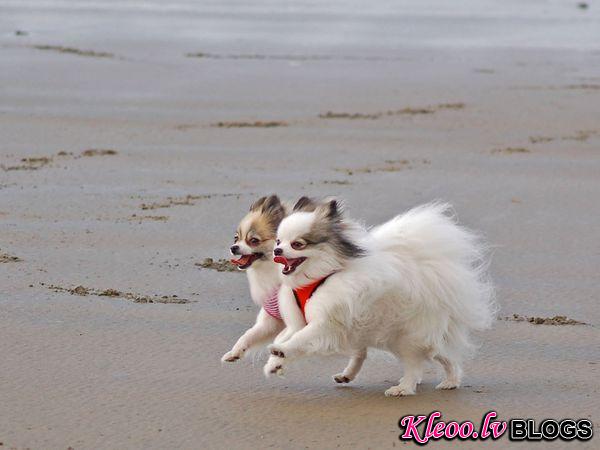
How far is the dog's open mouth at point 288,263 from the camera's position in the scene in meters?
5.49

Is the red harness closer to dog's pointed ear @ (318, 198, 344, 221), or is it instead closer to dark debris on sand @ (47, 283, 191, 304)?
dog's pointed ear @ (318, 198, 344, 221)

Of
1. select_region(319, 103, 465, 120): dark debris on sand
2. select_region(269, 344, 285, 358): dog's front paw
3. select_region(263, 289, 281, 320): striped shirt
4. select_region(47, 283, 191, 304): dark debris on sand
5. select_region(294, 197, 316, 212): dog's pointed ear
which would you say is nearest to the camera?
select_region(269, 344, 285, 358): dog's front paw

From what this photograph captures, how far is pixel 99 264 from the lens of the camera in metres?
7.95

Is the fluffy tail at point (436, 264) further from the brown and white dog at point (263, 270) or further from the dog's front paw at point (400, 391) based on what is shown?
the brown and white dog at point (263, 270)

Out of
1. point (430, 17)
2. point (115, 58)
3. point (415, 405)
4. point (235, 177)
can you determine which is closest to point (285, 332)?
point (415, 405)

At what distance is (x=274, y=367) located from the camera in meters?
5.50

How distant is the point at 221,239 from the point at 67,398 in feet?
11.2

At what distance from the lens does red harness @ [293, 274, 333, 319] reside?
5.56 m

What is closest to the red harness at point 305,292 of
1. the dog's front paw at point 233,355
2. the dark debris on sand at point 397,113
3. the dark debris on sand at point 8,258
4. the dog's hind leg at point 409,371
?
the dog's front paw at point 233,355

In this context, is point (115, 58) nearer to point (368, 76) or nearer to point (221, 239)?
point (368, 76)

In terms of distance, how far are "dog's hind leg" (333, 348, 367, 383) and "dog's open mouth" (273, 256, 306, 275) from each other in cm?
63

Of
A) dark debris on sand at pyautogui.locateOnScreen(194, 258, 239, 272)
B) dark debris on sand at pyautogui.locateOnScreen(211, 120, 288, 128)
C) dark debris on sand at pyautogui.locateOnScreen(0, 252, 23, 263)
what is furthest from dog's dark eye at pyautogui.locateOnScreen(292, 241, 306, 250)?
dark debris on sand at pyautogui.locateOnScreen(211, 120, 288, 128)

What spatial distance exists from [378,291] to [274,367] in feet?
1.96

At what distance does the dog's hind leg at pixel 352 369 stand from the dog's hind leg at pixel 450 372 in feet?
1.20
